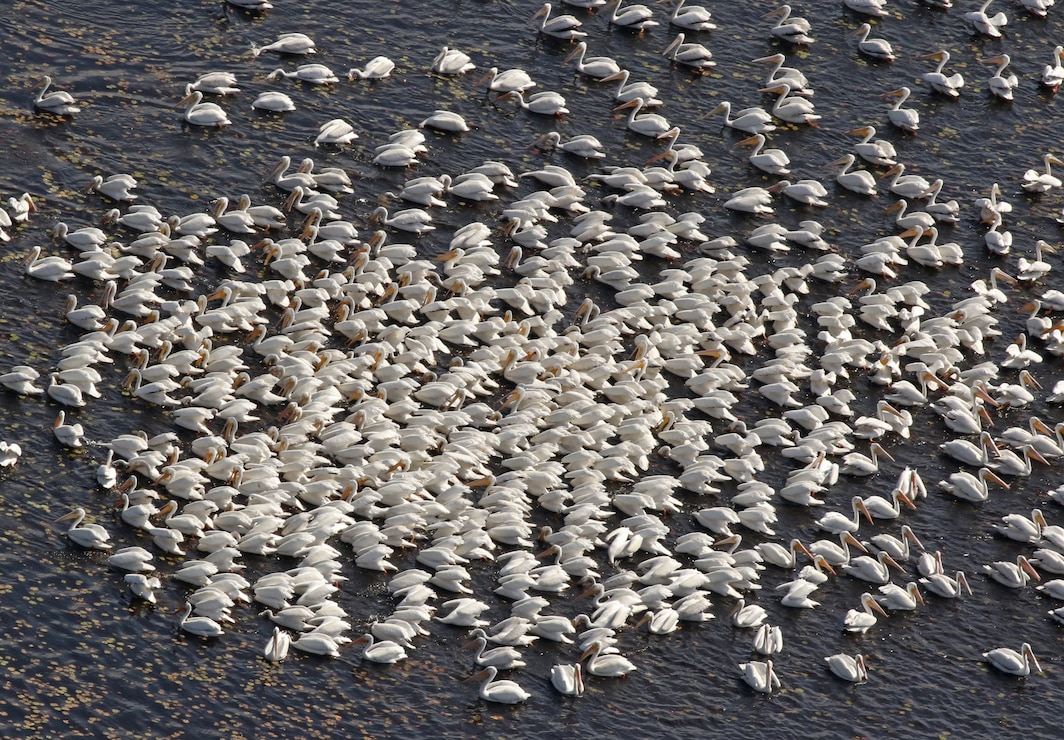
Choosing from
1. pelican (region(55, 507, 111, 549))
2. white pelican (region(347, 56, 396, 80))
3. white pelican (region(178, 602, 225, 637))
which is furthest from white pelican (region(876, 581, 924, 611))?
white pelican (region(347, 56, 396, 80))

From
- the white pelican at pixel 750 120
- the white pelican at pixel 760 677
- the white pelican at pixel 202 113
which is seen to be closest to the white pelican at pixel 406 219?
the white pelican at pixel 202 113

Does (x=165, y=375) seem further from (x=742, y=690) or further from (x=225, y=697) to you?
(x=742, y=690)

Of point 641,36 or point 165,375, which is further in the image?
point 641,36

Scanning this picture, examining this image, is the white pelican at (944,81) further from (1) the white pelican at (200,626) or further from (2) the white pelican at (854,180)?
(1) the white pelican at (200,626)

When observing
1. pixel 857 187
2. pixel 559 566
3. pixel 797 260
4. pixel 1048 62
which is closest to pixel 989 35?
pixel 1048 62

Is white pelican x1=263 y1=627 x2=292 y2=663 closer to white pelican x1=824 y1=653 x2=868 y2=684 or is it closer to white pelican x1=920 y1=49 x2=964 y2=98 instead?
white pelican x1=824 y1=653 x2=868 y2=684

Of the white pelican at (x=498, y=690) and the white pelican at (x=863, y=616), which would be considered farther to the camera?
the white pelican at (x=863, y=616)
